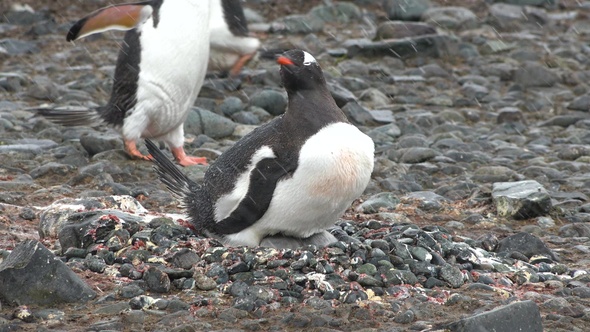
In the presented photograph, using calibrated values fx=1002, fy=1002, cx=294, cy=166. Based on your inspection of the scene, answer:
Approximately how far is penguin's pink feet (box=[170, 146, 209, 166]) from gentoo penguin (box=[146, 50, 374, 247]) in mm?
2336

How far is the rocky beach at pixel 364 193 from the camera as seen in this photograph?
403 centimetres

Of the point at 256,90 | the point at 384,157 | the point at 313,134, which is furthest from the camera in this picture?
the point at 256,90

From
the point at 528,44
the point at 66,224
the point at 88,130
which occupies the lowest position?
the point at 528,44

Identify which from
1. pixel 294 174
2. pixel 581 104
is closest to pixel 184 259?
pixel 294 174

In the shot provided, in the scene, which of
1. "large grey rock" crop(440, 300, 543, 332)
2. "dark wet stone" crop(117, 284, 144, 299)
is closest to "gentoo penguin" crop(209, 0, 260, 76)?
"dark wet stone" crop(117, 284, 144, 299)

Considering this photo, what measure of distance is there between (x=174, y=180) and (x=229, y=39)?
2482mm

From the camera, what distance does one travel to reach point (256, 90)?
9445 millimetres

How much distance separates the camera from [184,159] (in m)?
7.23

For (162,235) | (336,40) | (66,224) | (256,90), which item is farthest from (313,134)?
(336,40)

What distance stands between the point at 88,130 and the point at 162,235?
3.64 m

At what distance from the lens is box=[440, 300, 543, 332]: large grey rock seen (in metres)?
3.63

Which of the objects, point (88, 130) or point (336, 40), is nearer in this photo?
point (88, 130)

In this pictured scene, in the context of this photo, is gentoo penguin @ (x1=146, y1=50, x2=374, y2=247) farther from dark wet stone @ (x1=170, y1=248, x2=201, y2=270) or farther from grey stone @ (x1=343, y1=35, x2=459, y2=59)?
grey stone @ (x1=343, y1=35, x2=459, y2=59)

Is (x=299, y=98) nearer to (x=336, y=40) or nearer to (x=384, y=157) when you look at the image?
(x=384, y=157)
